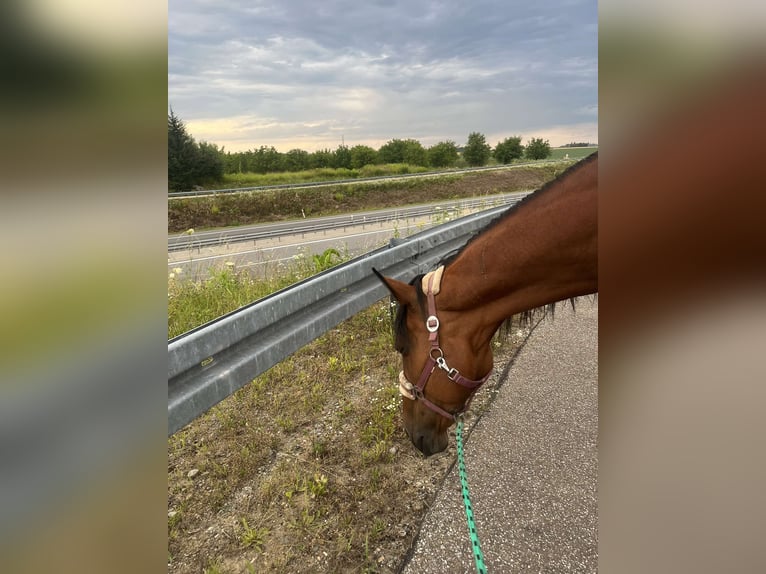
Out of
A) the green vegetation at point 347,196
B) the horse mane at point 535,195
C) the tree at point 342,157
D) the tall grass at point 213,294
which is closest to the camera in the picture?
the horse mane at point 535,195

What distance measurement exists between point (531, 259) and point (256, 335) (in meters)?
1.42

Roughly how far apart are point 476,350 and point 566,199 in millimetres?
981

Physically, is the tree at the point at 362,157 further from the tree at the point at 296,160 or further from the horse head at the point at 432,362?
the horse head at the point at 432,362

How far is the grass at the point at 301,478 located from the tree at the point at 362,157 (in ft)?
107

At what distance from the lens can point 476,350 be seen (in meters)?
2.52

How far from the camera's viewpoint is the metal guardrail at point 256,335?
5.55 ft

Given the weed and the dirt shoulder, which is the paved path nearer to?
the dirt shoulder

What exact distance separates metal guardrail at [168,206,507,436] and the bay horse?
503mm

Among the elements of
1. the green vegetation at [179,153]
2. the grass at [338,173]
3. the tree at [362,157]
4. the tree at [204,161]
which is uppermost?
the tree at [362,157]

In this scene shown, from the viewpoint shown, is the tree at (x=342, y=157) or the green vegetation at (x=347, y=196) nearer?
the green vegetation at (x=347, y=196)

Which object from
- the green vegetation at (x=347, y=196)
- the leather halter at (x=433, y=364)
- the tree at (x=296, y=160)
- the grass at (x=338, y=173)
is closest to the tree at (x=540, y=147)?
the leather halter at (x=433, y=364)

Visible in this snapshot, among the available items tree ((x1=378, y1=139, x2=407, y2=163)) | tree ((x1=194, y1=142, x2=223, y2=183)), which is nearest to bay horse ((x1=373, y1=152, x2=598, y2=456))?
tree ((x1=194, y1=142, x2=223, y2=183))

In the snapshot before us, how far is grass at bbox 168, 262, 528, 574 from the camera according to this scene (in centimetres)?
203
